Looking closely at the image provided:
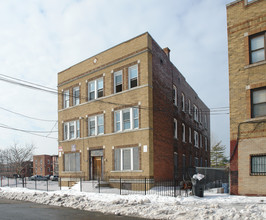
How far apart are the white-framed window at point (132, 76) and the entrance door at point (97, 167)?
6.95 meters

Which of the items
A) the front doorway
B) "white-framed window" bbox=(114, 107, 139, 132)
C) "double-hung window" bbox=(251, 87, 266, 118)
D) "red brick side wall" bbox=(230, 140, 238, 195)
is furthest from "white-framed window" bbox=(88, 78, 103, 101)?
"double-hung window" bbox=(251, 87, 266, 118)

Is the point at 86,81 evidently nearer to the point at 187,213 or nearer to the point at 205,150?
the point at 187,213

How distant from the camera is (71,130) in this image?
2756 cm

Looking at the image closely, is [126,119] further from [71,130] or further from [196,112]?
[196,112]

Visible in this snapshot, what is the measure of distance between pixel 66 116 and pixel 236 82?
17.3 metres

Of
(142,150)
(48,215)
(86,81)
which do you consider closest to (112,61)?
(86,81)

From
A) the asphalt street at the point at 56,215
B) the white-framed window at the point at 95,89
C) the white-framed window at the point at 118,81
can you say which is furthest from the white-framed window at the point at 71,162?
the asphalt street at the point at 56,215

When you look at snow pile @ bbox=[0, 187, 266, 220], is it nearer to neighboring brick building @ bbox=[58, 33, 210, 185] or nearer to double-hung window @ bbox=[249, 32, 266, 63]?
neighboring brick building @ bbox=[58, 33, 210, 185]

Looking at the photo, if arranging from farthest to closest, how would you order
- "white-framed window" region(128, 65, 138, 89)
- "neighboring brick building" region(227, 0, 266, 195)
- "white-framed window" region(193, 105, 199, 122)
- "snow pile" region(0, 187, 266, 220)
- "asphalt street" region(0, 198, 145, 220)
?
"white-framed window" region(193, 105, 199, 122) < "white-framed window" region(128, 65, 138, 89) < "neighboring brick building" region(227, 0, 266, 195) < "asphalt street" region(0, 198, 145, 220) < "snow pile" region(0, 187, 266, 220)

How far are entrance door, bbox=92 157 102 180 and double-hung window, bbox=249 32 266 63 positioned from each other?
14.4 m

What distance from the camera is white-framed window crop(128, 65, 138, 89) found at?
72.3 feet

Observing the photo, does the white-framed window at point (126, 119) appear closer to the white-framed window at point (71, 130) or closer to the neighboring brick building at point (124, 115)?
the neighboring brick building at point (124, 115)

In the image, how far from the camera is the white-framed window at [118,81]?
23094 millimetres

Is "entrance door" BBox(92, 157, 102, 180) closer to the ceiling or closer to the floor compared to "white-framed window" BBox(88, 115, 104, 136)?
closer to the floor
